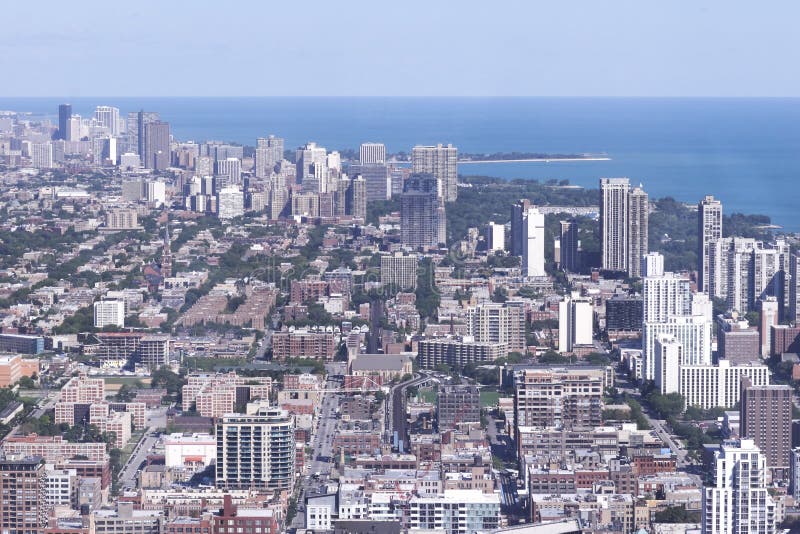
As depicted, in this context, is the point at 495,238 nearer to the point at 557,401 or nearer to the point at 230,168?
the point at 230,168

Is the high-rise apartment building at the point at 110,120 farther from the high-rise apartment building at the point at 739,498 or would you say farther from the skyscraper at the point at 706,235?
the high-rise apartment building at the point at 739,498

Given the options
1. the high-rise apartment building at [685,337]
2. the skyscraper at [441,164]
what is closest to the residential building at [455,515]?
the high-rise apartment building at [685,337]

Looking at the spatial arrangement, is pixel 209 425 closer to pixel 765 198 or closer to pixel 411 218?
pixel 411 218

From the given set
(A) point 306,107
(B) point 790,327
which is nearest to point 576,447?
(B) point 790,327

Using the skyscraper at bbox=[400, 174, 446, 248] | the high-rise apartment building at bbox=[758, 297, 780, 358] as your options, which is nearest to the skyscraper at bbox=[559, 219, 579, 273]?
the skyscraper at bbox=[400, 174, 446, 248]

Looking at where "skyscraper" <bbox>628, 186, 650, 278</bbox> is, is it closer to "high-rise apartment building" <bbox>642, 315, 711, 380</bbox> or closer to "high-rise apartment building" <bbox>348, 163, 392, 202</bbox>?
"high-rise apartment building" <bbox>642, 315, 711, 380</bbox>

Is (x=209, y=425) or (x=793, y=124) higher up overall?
(x=793, y=124)

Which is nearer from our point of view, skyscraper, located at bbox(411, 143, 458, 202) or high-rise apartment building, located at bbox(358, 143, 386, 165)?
skyscraper, located at bbox(411, 143, 458, 202)
